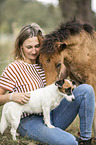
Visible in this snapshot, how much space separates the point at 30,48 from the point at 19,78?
421 mm

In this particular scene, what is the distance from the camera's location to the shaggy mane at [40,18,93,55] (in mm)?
2473

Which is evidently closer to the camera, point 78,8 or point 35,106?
point 35,106

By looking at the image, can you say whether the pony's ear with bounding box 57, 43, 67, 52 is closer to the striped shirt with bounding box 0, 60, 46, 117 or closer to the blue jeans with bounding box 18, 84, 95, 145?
the striped shirt with bounding box 0, 60, 46, 117

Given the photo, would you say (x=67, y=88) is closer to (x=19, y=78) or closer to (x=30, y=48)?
(x=19, y=78)

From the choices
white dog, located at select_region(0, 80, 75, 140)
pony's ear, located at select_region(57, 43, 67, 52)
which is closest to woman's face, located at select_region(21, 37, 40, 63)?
pony's ear, located at select_region(57, 43, 67, 52)

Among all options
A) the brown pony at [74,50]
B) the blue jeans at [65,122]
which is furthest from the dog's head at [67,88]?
the brown pony at [74,50]

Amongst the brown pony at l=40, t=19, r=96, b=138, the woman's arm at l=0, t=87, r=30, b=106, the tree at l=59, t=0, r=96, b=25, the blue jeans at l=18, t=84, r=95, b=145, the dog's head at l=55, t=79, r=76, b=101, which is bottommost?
the blue jeans at l=18, t=84, r=95, b=145

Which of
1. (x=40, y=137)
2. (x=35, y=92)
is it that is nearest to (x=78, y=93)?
(x=35, y=92)

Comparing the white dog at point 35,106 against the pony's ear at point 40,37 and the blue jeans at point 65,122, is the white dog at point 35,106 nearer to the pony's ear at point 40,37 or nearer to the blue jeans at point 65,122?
the blue jeans at point 65,122

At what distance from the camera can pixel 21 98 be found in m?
1.97

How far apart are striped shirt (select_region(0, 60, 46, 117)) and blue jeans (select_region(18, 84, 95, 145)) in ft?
1.09

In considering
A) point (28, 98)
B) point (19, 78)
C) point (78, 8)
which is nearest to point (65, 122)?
point (28, 98)

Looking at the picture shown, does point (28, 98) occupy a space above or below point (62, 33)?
below

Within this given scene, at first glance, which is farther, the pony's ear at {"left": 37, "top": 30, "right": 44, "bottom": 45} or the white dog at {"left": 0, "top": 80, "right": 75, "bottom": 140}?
the pony's ear at {"left": 37, "top": 30, "right": 44, "bottom": 45}
